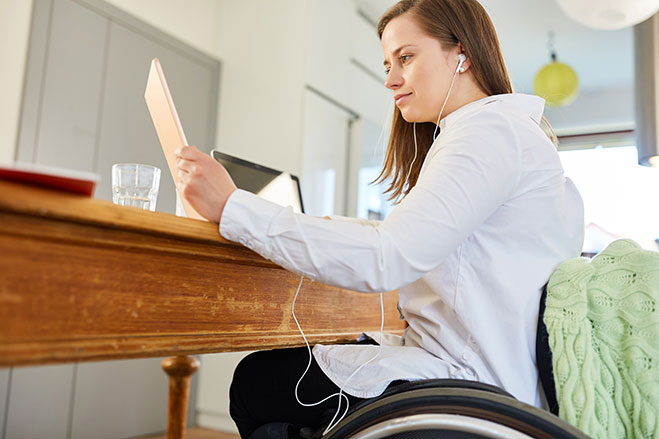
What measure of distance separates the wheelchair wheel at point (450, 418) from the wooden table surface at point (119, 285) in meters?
0.19

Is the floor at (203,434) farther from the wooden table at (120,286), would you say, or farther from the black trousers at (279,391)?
the wooden table at (120,286)

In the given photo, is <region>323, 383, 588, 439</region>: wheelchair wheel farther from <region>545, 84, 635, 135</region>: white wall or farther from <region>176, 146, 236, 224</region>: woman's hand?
<region>545, 84, 635, 135</region>: white wall

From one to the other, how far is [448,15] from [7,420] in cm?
219

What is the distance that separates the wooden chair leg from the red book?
0.78 m

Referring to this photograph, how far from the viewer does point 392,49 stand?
1098 mm

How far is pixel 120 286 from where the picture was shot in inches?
24.7

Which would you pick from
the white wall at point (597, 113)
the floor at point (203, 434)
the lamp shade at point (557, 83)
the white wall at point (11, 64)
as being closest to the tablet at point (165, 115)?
the white wall at point (11, 64)

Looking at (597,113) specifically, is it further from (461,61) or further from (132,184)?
(132,184)

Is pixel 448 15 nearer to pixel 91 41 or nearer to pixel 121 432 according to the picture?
pixel 91 41

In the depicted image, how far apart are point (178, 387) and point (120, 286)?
2.49 ft

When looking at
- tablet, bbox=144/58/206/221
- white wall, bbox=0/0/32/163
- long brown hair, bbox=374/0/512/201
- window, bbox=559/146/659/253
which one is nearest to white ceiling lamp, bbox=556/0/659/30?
long brown hair, bbox=374/0/512/201

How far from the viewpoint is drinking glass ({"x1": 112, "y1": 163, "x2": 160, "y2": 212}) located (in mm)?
958

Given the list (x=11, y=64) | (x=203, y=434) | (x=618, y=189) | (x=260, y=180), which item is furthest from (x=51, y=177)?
(x=618, y=189)

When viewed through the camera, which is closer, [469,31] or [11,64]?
[469,31]
